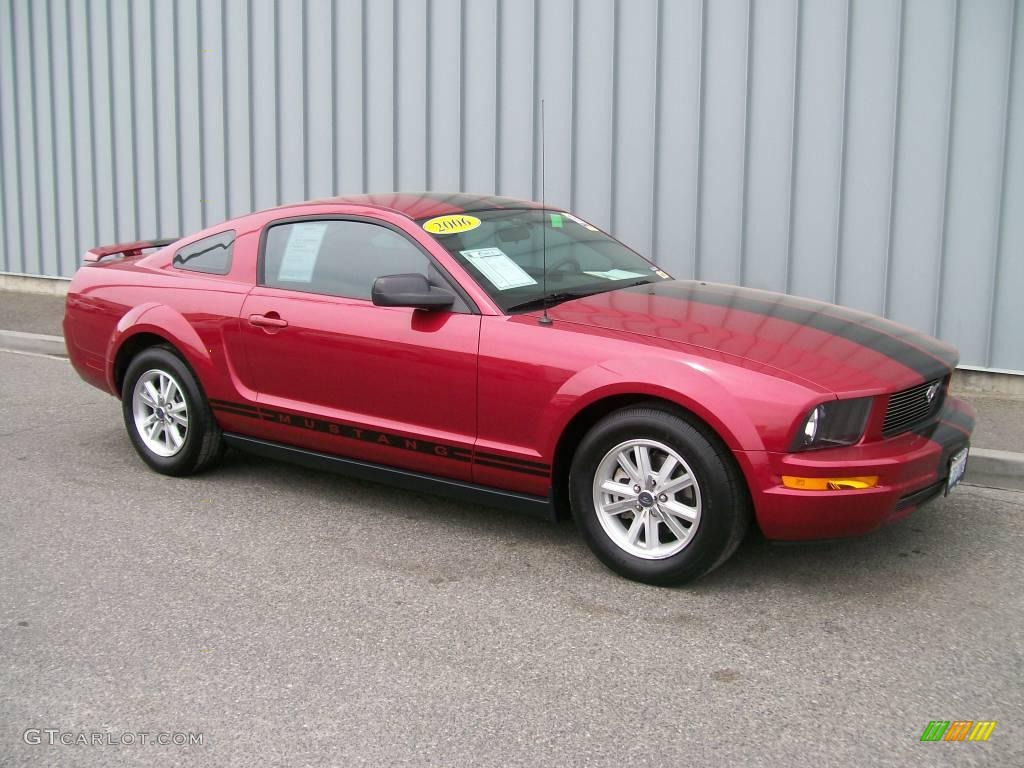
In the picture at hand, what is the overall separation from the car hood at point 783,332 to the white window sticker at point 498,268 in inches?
9.8

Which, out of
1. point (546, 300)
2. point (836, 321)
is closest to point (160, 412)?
point (546, 300)

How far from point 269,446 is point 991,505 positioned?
143 inches

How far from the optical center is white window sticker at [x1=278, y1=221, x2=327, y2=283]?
5.44m

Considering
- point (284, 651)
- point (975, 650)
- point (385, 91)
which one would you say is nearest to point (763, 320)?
point (975, 650)

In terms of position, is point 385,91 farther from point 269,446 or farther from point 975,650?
point 975,650

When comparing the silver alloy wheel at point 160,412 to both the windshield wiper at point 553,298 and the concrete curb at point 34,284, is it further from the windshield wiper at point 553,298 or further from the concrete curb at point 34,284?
the concrete curb at point 34,284

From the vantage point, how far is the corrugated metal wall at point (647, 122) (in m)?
7.35

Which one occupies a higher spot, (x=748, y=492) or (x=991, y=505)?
(x=748, y=492)

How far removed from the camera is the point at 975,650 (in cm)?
383

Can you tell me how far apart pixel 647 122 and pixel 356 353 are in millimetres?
4165

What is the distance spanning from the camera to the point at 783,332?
458 centimetres

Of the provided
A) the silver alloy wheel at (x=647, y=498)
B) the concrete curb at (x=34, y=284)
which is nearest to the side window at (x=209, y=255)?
the silver alloy wheel at (x=647, y=498)

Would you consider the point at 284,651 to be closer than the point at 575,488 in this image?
Yes

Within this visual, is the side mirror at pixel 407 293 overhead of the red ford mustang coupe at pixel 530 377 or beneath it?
overhead
